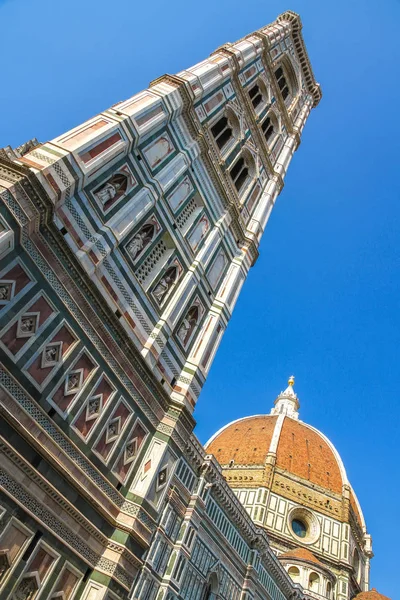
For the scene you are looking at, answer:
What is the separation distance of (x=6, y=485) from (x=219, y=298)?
754cm

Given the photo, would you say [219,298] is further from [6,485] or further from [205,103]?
[6,485]

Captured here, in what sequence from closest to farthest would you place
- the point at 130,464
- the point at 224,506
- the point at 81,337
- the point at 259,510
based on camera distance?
the point at 81,337
the point at 130,464
the point at 224,506
the point at 259,510

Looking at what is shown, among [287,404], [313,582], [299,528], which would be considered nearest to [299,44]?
[313,582]

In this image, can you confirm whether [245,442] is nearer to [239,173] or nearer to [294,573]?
[294,573]

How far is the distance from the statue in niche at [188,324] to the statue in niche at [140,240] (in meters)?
2.08

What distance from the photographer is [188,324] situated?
38.5 feet

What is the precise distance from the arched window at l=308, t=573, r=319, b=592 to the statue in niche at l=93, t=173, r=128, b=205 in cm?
3339

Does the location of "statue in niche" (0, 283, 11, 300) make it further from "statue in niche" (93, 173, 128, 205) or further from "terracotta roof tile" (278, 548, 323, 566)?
"terracotta roof tile" (278, 548, 323, 566)

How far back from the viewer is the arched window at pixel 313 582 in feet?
111

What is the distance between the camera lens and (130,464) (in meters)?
8.96

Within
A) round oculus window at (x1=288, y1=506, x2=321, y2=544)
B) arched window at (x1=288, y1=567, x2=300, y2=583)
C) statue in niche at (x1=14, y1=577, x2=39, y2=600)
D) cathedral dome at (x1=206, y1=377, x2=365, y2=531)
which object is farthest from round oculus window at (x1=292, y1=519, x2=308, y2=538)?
statue in niche at (x1=14, y1=577, x2=39, y2=600)

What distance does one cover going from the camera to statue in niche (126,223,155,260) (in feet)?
33.0

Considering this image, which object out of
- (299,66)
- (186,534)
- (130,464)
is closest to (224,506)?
(186,534)

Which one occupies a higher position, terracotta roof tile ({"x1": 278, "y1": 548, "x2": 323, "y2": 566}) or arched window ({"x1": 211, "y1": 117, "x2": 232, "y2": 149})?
terracotta roof tile ({"x1": 278, "y1": 548, "x2": 323, "y2": 566})
